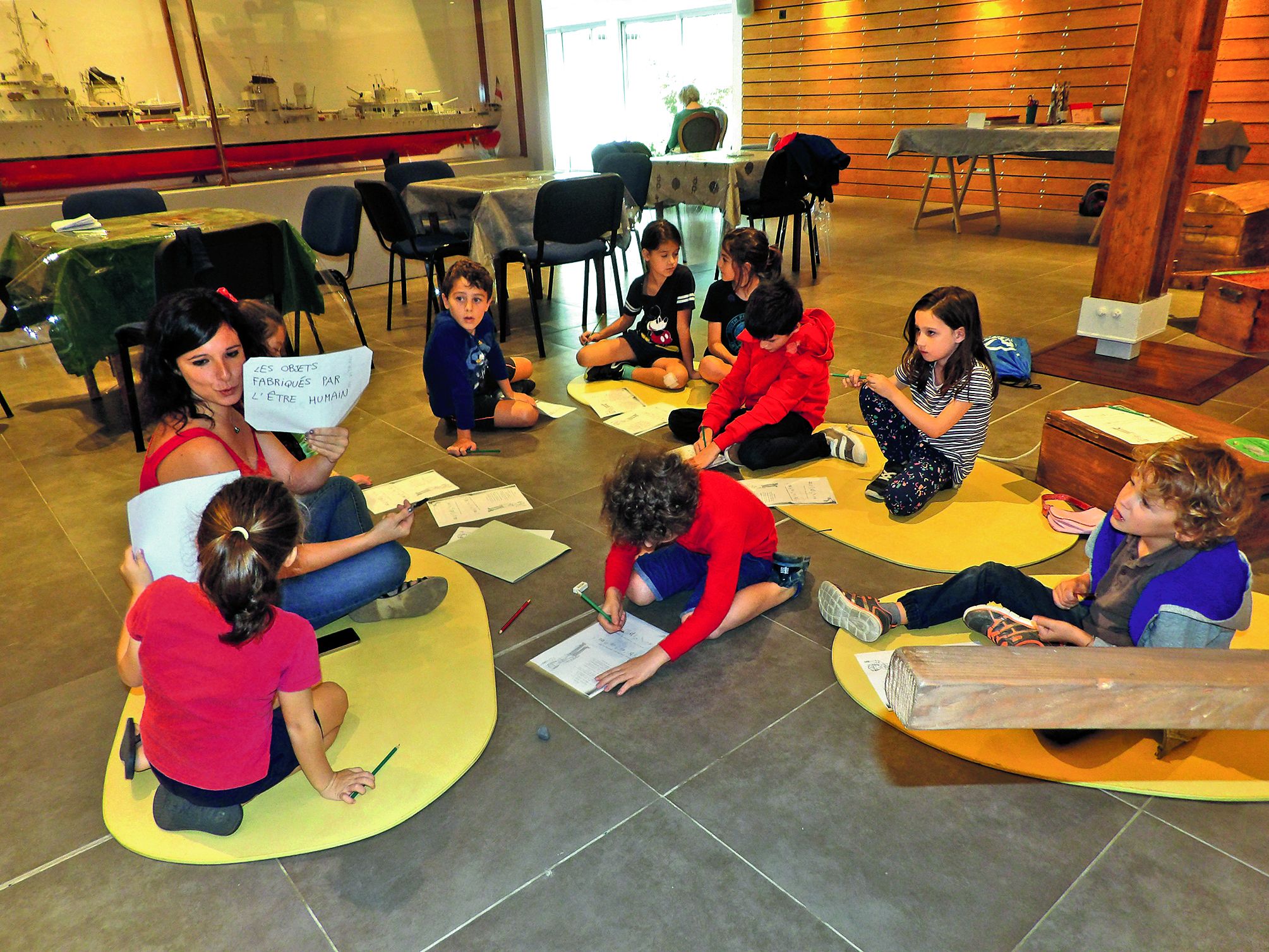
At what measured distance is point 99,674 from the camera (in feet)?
6.79

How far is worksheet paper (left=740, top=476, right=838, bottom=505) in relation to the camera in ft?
9.20

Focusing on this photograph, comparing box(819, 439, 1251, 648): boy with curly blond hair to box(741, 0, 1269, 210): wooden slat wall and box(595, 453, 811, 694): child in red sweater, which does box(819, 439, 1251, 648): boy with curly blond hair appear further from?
box(741, 0, 1269, 210): wooden slat wall

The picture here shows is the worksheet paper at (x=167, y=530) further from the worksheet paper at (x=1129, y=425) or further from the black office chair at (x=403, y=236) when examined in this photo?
the black office chair at (x=403, y=236)

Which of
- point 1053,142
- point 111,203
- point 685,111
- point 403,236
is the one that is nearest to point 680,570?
point 403,236

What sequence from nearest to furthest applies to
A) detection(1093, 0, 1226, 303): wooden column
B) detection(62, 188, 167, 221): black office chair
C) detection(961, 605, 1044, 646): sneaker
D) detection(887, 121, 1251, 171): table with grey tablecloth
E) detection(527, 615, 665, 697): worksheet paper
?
detection(961, 605, 1044, 646): sneaker < detection(527, 615, 665, 697): worksheet paper < detection(1093, 0, 1226, 303): wooden column < detection(62, 188, 167, 221): black office chair < detection(887, 121, 1251, 171): table with grey tablecloth

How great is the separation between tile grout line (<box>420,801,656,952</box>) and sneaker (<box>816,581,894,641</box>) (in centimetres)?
73

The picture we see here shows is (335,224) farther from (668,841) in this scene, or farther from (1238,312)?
(1238,312)

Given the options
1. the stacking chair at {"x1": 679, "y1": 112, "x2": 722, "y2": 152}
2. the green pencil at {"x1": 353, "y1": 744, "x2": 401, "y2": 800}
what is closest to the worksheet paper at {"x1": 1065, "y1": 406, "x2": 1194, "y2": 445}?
the green pencil at {"x1": 353, "y1": 744, "x2": 401, "y2": 800}

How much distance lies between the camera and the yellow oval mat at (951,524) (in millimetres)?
2453

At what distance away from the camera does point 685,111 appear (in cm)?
779

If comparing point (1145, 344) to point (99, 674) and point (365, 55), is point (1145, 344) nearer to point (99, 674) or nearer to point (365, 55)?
point (99, 674)

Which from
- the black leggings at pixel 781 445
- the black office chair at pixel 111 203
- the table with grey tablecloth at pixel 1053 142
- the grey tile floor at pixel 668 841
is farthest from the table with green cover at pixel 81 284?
the table with grey tablecloth at pixel 1053 142

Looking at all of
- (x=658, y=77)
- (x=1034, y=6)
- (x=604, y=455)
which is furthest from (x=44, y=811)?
(x=658, y=77)

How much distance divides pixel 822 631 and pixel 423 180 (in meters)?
4.68
